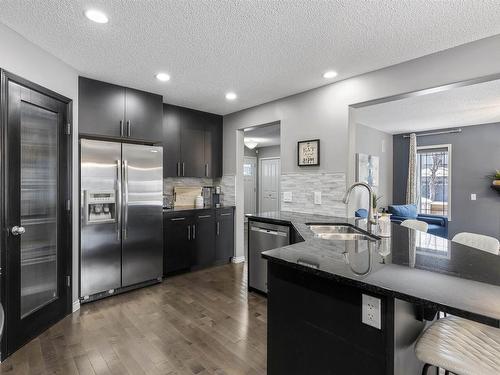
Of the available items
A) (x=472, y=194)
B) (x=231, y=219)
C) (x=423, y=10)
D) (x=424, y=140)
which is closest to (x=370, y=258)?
(x=423, y=10)

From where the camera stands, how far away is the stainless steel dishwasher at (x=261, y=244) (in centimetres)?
296

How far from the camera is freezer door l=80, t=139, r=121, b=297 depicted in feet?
9.54

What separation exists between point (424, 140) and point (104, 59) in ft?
21.5

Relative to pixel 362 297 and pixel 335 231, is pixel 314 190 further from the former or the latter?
pixel 362 297

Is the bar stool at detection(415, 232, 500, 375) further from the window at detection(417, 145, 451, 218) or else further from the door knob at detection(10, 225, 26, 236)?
the window at detection(417, 145, 451, 218)

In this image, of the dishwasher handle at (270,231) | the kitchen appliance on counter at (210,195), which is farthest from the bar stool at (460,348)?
the kitchen appliance on counter at (210,195)

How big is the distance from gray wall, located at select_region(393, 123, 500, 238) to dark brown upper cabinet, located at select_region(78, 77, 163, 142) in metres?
6.00

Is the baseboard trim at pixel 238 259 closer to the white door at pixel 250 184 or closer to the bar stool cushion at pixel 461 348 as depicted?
the bar stool cushion at pixel 461 348

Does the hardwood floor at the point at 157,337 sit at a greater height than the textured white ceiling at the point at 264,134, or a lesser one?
lesser

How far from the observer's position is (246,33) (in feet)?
6.82

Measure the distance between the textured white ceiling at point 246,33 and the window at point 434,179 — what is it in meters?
4.48

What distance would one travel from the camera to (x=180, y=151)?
4.14 metres

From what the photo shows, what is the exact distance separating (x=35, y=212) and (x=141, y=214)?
1136 millimetres

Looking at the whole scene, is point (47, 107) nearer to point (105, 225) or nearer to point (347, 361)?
point (105, 225)
